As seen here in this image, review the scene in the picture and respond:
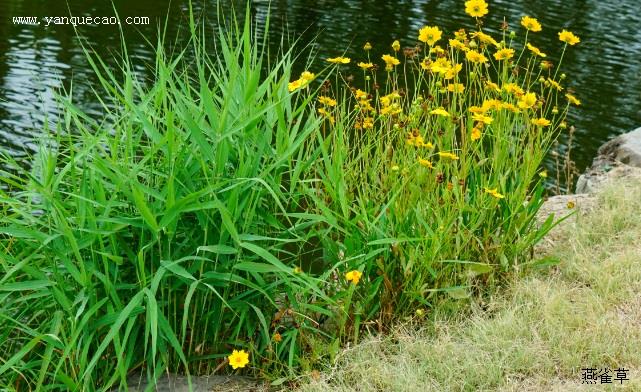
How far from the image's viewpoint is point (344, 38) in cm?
989

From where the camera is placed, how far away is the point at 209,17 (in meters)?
10.6

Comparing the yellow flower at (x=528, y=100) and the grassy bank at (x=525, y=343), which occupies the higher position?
the yellow flower at (x=528, y=100)

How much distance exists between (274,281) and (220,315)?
0.25 m

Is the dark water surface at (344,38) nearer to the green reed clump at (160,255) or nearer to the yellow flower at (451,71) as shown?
the green reed clump at (160,255)

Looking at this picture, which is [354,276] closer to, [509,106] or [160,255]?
[160,255]

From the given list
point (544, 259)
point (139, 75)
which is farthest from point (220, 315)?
point (139, 75)

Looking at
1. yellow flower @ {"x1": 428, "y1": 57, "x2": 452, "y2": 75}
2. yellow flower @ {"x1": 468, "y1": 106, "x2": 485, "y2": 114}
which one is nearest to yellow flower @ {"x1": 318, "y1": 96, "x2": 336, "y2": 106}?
yellow flower @ {"x1": 428, "y1": 57, "x2": 452, "y2": 75}

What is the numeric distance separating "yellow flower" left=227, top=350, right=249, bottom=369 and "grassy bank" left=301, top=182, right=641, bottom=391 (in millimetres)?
223

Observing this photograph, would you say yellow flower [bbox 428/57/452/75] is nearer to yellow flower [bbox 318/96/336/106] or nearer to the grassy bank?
yellow flower [bbox 318/96/336/106]

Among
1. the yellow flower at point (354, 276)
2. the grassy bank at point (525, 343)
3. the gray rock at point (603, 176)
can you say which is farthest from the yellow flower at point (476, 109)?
the gray rock at point (603, 176)

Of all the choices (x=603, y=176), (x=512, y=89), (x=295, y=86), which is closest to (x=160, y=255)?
(x=295, y=86)

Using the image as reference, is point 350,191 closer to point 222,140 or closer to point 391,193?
point 391,193

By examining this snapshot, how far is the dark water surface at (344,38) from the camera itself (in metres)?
7.16

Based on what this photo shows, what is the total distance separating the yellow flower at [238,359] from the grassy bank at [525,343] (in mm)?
223
